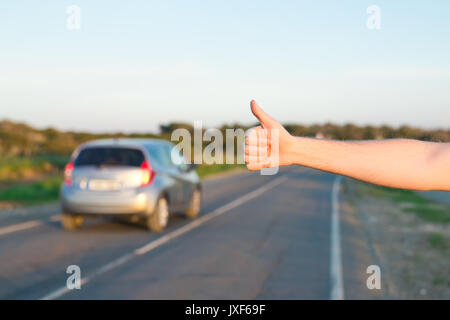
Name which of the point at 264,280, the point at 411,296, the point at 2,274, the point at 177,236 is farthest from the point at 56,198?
the point at 411,296

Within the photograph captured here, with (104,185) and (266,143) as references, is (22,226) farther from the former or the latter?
(266,143)

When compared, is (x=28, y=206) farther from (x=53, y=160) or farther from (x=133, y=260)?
(x=53, y=160)

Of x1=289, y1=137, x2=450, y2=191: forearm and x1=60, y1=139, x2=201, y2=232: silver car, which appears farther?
x1=60, y1=139, x2=201, y2=232: silver car

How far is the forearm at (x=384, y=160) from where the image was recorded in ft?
6.53

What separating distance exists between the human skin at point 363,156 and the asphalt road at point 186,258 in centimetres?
476

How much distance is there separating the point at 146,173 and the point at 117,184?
63 cm

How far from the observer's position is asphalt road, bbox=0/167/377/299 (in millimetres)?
6949

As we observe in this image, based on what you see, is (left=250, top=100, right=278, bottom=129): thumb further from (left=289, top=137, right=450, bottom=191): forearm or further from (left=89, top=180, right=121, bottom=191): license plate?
(left=89, top=180, right=121, bottom=191): license plate

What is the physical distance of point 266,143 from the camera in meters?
2.10

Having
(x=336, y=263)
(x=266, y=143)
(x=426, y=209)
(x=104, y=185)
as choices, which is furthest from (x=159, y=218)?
(x=266, y=143)

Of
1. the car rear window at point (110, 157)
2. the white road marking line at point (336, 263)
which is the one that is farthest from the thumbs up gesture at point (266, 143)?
the car rear window at point (110, 157)

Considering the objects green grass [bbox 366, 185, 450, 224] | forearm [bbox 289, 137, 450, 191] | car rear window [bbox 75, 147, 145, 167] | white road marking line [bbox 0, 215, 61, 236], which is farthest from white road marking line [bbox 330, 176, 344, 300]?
white road marking line [bbox 0, 215, 61, 236]

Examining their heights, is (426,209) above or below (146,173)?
below
